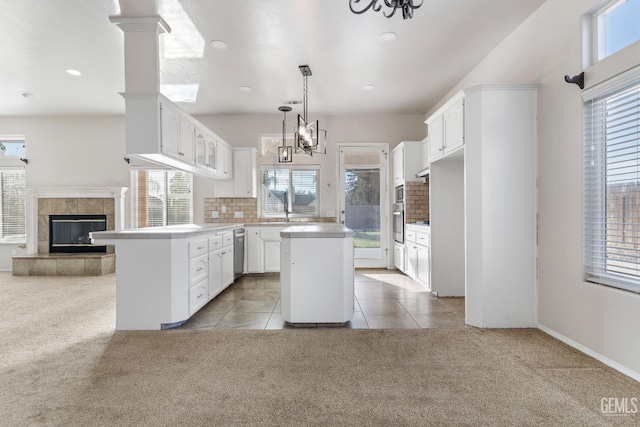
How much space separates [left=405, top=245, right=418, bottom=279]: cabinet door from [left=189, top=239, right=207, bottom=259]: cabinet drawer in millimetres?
3028

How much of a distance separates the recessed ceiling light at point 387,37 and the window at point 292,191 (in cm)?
302

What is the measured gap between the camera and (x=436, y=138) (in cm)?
402

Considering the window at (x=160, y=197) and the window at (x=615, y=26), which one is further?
the window at (x=160, y=197)

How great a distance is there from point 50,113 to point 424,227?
6.93m

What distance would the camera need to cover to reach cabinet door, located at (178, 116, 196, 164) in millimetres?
3890

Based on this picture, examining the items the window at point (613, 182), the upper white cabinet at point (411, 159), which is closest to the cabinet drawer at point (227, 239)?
the upper white cabinet at point (411, 159)

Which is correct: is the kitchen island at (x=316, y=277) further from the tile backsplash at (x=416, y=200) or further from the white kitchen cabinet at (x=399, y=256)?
the white kitchen cabinet at (x=399, y=256)

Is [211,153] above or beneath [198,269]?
above

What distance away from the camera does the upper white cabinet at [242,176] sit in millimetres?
5992

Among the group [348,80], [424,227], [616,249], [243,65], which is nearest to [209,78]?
[243,65]

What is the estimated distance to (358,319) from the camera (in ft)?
11.0

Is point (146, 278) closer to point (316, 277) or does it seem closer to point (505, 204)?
point (316, 277)

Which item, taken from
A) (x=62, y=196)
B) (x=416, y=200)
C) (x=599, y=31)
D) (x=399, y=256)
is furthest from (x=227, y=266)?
(x=599, y=31)

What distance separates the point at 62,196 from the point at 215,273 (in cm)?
423
